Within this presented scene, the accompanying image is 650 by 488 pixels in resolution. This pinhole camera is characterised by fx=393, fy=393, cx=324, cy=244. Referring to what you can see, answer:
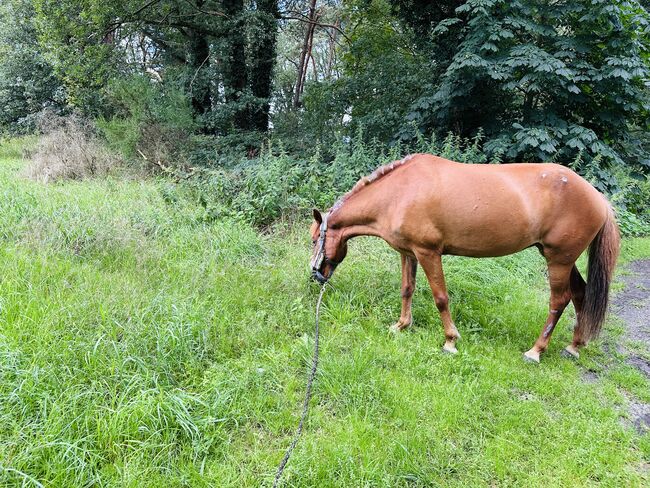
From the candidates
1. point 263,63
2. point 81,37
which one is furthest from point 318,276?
point 263,63

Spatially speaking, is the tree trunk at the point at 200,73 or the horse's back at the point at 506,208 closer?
the horse's back at the point at 506,208

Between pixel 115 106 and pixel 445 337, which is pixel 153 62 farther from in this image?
pixel 445 337

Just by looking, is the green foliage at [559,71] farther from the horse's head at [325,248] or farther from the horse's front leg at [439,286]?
the horse's head at [325,248]

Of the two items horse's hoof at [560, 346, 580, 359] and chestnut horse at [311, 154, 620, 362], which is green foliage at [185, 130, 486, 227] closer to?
chestnut horse at [311, 154, 620, 362]

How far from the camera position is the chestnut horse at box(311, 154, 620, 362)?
315 centimetres

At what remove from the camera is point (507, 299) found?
437cm

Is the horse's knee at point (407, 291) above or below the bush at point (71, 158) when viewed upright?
below

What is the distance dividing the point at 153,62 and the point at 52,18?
4794mm

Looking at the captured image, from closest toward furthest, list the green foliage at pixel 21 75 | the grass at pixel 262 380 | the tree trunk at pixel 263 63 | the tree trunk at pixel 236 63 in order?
the grass at pixel 262 380, the tree trunk at pixel 236 63, the tree trunk at pixel 263 63, the green foliage at pixel 21 75

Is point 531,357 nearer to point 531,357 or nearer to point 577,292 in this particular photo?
point 531,357

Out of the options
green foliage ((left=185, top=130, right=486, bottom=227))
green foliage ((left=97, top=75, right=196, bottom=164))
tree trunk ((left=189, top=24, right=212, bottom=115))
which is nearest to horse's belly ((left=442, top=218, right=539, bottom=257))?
green foliage ((left=185, top=130, right=486, bottom=227))

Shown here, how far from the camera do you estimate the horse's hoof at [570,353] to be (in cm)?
341

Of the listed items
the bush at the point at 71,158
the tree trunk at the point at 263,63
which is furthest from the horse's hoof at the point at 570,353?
the tree trunk at the point at 263,63

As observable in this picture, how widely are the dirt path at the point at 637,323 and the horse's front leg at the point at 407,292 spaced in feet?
5.66
